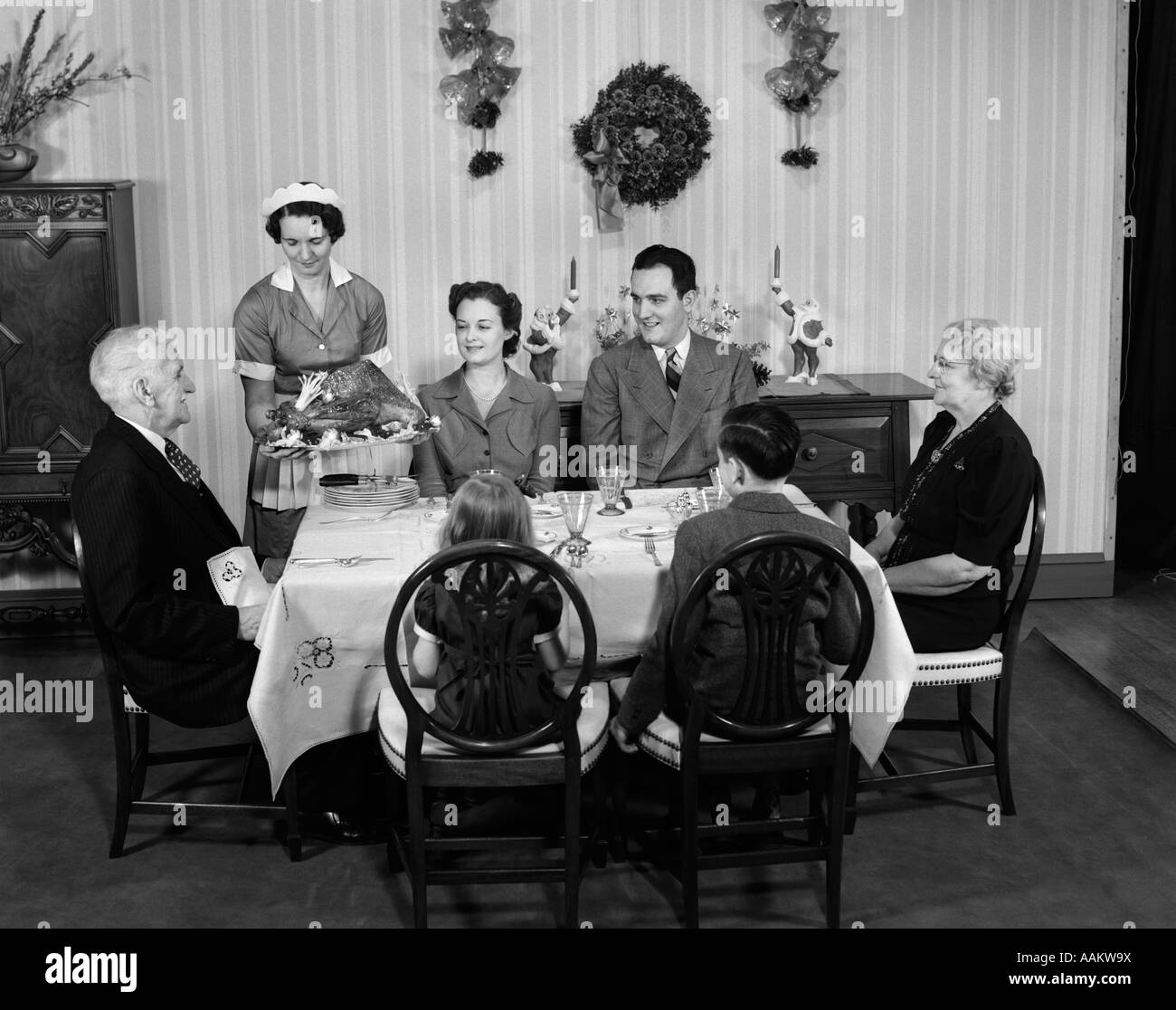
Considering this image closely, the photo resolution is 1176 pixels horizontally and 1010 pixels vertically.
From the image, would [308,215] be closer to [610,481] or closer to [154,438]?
[154,438]

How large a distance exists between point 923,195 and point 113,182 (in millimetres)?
2966

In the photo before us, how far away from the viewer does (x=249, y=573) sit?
12.1 feet

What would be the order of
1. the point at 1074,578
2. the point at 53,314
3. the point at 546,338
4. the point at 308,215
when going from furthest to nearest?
the point at 1074,578
the point at 546,338
the point at 53,314
the point at 308,215

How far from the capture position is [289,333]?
4.76m

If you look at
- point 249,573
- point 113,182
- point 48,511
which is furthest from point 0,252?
point 249,573

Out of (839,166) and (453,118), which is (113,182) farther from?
(839,166)

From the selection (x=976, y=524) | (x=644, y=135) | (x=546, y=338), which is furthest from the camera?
(x=644, y=135)

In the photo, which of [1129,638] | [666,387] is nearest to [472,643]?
[666,387]

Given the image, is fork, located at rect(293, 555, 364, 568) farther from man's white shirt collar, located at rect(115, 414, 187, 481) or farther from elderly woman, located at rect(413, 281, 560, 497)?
elderly woman, located at rect(413, 281, 560, 497)

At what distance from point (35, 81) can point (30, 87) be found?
36 millimetres

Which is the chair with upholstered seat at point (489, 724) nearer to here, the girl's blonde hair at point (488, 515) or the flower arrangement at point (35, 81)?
the girl's blonde hair at point (488, 515)

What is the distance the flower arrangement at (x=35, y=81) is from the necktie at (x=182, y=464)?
2.02 m

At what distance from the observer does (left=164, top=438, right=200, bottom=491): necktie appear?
3.79m
